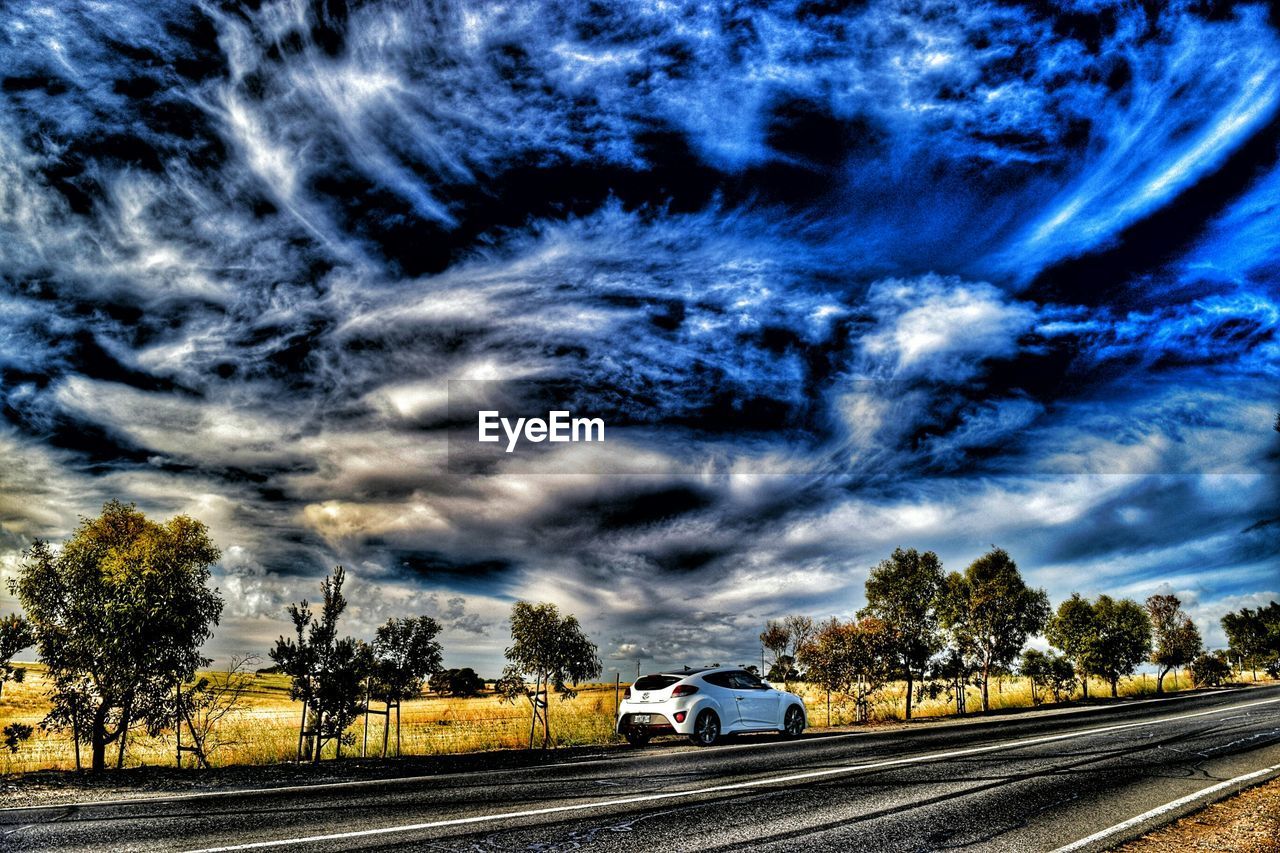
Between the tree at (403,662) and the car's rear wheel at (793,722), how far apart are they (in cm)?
897

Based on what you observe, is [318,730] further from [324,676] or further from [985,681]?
[985,681]

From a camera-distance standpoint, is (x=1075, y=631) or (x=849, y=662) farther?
(x=1075, y=631)

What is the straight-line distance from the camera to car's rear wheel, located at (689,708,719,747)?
1612cm

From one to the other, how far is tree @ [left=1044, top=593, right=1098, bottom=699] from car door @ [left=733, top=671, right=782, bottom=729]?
35.2 metres

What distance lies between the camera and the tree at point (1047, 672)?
4112 cm

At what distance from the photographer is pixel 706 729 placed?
16.3m

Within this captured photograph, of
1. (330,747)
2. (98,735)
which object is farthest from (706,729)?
(98,735)

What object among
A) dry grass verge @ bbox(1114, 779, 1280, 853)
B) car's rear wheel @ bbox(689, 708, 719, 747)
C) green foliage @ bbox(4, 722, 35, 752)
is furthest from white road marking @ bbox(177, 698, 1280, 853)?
green foliage @ bbox(4, 722, 35, 752)

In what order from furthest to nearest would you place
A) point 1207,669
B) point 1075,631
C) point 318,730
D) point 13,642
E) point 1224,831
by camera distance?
point 1207,669
point 1075,631
point 318,730
point 13,642
point 1224,831

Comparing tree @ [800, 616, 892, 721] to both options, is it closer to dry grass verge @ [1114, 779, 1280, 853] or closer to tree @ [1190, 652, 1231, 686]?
dry grass verge @ [1114, 779, 1280, 853]

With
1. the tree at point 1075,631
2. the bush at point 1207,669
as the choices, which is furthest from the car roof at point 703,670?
the bush at point 1207,669

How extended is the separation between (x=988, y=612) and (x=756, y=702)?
2273 centimetres

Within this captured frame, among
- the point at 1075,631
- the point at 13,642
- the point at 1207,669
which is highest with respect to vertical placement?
the point at 13,642

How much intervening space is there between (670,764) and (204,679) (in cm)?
998
